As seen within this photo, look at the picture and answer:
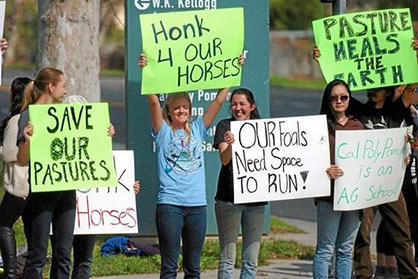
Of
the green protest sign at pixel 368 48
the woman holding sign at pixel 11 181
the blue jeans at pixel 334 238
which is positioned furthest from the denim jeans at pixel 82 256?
the green protest sign at pixel 368 48

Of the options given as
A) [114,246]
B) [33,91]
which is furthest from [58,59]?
[33,91]

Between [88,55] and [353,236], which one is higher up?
[88,55]

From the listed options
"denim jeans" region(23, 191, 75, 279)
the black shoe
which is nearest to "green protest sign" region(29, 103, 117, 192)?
"denim jeans" region(23, 191, 75, 279)

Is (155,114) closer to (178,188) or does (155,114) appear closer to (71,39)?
(178,188)

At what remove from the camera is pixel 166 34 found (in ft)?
30.1

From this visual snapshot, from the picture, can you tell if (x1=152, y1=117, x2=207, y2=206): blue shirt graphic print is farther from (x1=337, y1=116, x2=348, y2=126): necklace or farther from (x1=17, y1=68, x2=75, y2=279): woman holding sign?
(x1=337, y1=116, x2=348, y2=126): necklace

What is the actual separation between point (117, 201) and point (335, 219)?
174 cm

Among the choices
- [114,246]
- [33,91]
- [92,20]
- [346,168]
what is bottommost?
[114,246]

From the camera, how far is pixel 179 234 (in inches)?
350

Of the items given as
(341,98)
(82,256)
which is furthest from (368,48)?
(82,256)

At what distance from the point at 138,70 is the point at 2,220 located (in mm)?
2393

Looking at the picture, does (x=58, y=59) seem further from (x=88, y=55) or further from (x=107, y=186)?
(x=107, y=186)

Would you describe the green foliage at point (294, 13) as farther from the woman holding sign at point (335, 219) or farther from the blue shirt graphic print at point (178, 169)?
the blue shirt graphic print at point (178, 169)

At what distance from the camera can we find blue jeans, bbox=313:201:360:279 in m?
9.29
